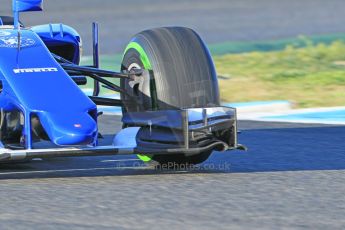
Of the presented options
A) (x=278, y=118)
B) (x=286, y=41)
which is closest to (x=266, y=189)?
(x=278, y=118)

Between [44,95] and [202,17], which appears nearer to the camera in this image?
[44,95]

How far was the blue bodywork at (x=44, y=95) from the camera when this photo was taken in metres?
6.39

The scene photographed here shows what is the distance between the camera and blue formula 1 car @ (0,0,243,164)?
21.1ft

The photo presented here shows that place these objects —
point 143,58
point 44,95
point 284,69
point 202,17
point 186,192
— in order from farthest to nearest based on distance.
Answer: point 202,17 → point 284,69 → point 143,58 → point 44,95 → point 186,192

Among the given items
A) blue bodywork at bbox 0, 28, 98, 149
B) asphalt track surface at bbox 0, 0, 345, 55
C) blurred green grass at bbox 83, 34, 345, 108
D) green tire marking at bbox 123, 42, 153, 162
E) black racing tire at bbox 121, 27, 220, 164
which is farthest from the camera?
asphalt track surface at bbox 0, 0, 345, 55

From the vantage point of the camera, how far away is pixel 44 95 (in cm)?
654

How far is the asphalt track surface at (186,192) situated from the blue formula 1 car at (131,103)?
0.23 m

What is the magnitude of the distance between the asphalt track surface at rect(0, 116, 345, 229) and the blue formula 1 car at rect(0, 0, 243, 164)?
0.23m

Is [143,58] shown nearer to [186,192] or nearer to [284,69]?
[186,192]

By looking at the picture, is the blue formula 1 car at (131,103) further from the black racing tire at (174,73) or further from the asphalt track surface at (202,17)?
the asphalt track surface at (202,17)

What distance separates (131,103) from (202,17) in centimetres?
1391

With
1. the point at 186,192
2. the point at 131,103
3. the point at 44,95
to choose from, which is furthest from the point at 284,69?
A: the point at 186,192

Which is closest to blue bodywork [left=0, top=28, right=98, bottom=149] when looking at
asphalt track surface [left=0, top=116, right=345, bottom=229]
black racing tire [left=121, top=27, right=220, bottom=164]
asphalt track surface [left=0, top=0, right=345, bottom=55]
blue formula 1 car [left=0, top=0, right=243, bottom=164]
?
blue formula 1 car [left=0, top=0, right=243, bottom=164]

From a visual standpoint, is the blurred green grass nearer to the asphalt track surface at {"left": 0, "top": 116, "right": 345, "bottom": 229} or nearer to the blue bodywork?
the asphalt track surface at {"left": 0, "top": 116, "right": 345, "bottom": 229}
